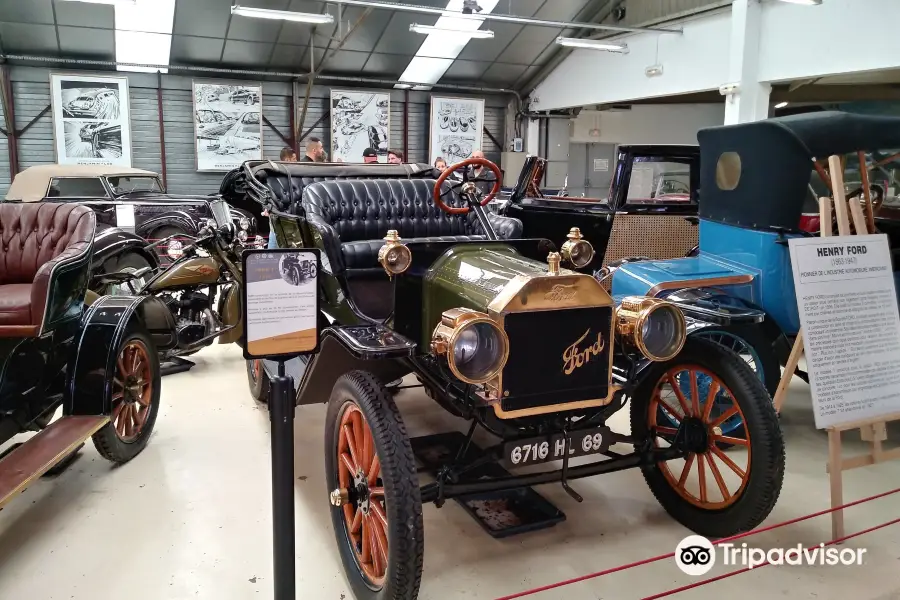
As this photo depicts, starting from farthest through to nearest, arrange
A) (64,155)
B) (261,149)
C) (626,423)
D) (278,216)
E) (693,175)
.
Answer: (261,149)
(64,155)
(693,175)
(626,423)
(278,216)

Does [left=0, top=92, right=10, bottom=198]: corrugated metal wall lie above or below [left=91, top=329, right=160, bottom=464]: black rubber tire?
above

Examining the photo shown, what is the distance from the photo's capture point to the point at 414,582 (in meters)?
1.94

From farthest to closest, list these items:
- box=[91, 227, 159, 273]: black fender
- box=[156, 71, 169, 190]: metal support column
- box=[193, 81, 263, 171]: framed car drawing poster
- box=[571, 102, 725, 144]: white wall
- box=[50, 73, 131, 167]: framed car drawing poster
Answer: box=[571, 102, 725, 144]: white wall → box=[193, 81, 263, 171]: framed car drawing poster → box=[156, 71, 169, 190]: metal support column → box=[50, 73, 131, 167]: framed car drawing poster → box=[91, 227, 159, 273]: black fender

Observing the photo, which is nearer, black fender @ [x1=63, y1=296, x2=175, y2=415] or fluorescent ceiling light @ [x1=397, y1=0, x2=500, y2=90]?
black fender @ [x1=63, y1=296, x2=175, y2=415]

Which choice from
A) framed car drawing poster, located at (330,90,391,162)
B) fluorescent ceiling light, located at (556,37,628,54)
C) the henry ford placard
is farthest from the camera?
framed car drawing poster, located at (330,90,391,162)

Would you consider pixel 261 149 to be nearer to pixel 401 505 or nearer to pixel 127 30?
pixel 127 30

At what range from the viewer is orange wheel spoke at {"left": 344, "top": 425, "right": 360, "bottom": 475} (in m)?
2.29

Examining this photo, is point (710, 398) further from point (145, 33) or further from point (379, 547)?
point (145, 33)

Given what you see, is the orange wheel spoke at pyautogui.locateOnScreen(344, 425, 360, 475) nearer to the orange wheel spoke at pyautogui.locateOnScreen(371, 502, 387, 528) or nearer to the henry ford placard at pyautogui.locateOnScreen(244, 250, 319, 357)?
the orange wheel spoke at pyautogui.locateOnScreen(371, 502, 387, 528)

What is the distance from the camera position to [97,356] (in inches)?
119

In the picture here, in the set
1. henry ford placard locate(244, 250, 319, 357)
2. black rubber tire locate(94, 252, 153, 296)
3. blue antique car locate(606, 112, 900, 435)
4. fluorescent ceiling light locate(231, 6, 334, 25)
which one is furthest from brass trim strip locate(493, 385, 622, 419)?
fluorescent ceiling light locate(231, 6, 334, 25)

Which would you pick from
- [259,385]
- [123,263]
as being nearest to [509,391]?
[259,385]

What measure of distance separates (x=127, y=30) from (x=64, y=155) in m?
2.40

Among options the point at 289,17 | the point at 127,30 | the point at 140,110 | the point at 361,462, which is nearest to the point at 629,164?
the point at 361,462
